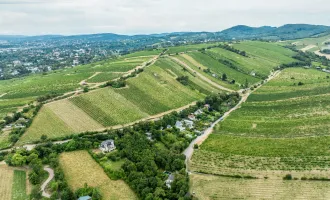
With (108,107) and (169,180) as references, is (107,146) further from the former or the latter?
(108,107)

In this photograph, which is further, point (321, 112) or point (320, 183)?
point (321, 112)

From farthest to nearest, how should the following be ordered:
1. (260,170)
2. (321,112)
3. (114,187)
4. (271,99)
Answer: (271,99) → (321,112) → (260,170) → (114,187)

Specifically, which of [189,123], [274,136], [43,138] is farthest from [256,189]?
[43,138]

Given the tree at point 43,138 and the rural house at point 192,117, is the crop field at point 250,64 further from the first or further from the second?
the tree at point 43,138

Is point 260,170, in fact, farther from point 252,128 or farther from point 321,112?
point 321,112

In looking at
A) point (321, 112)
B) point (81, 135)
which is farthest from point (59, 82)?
point (321, 112)

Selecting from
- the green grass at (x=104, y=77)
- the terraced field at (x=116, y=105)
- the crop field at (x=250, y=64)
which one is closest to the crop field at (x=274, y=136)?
the terraced field at (x=116, y=105)
